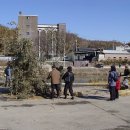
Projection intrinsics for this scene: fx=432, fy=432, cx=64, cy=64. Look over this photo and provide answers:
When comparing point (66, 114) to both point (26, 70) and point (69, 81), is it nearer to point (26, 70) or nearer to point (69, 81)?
point (69, 81)

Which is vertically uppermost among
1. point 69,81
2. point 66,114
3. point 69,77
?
point 69,77

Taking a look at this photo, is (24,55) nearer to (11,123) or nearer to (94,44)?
(11,123)

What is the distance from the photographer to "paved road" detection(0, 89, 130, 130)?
1291 centimetres

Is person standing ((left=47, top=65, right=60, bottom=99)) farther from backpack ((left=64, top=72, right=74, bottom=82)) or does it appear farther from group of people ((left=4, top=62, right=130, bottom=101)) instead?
backpack ((left=64, top=72, right=74, bottom=82))

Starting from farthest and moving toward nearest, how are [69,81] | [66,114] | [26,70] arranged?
1. [26,70]
2. [69,81]
3. [66,114]

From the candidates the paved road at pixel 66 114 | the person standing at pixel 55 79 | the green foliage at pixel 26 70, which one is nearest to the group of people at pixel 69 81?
the person standing at pixel 55 79

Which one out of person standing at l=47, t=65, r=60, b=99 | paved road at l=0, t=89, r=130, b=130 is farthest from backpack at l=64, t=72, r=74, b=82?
paved road at l=0, t=89, r=130, b=130

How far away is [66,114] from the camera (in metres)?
15.1

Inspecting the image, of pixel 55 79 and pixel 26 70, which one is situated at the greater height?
pixel 26 70

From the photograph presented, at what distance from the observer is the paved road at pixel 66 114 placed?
12914 mm

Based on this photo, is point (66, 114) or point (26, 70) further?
point (26, 70)

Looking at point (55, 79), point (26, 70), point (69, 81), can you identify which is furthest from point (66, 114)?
point (26, 70)

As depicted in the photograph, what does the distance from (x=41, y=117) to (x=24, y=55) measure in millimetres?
6099

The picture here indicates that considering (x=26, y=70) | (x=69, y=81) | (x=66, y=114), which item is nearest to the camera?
(x=66, y=114)
